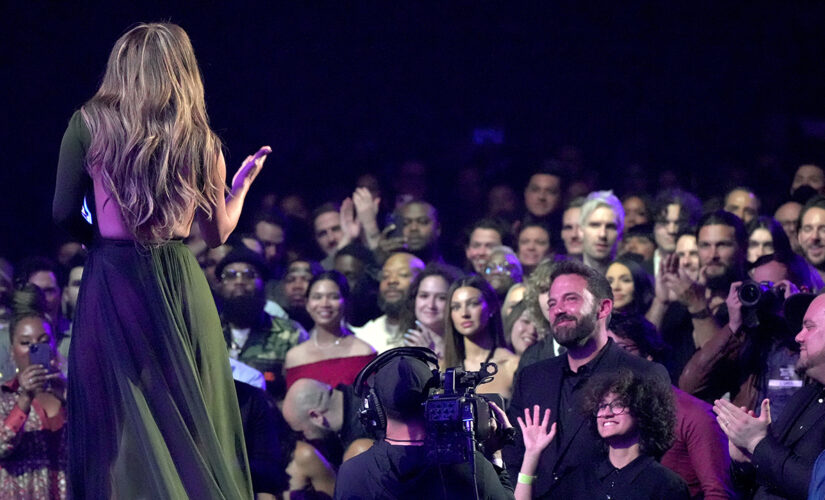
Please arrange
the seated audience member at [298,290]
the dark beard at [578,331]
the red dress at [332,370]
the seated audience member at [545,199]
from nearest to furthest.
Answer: the dark beard at [578,331] < the red dress at [332,370] < the seated audience member at [298,290] < the seated audience member at [545,199]

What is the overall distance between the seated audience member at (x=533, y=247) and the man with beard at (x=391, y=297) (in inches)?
32.6

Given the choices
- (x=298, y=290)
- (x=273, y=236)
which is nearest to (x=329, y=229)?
(x=273, y=236)

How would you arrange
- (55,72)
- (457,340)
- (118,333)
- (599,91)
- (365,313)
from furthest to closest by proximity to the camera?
(599,91) → (55,72) → (365,313) → (457,340) → (118,333)

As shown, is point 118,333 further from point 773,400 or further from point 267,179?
point 267,179

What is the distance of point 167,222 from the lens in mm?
3461

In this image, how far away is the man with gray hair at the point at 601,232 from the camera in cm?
772

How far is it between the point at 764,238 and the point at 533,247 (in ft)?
5.95

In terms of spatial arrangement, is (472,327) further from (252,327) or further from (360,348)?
(252,327)

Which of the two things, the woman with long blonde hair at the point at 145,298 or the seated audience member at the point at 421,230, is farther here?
the seated audience member at the point at 421,230

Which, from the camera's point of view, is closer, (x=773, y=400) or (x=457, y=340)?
(x=773, y=400)

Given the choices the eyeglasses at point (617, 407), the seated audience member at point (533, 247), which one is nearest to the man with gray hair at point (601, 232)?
the seated audience member at point (533, 247)

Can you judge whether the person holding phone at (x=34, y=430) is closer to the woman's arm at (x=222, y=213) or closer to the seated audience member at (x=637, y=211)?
the woman's arm at (x=222, y=213)

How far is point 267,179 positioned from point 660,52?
4.11m

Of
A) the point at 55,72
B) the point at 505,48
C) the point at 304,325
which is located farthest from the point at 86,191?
the point at 505,48
